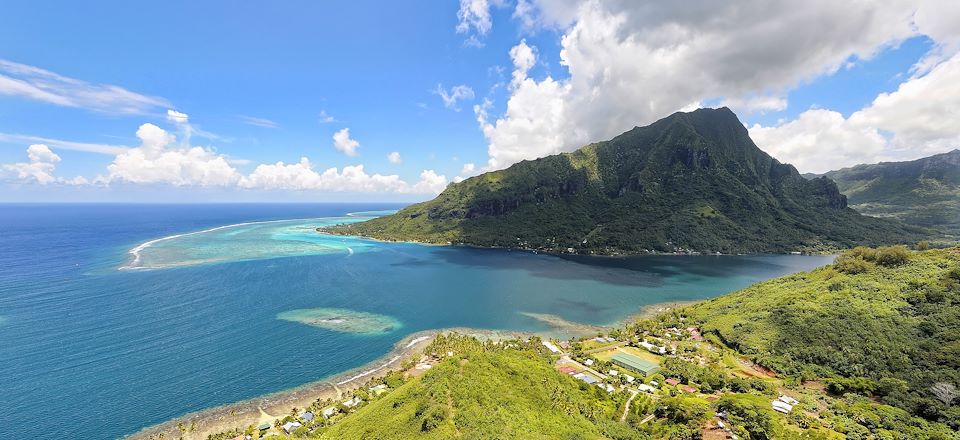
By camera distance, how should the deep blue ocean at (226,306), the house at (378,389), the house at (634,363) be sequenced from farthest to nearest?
the house at (634,363) → the house at (378,389) → the deep blue ocean at (226,306)

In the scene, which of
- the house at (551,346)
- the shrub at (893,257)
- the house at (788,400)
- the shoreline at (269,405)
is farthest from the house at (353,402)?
the shrub at (893,257)

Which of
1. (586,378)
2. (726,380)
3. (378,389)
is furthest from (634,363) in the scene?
(378,389)

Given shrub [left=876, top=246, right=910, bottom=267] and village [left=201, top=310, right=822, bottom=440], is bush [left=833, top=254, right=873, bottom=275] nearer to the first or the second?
shrub [left=876, top=246, right=910, bottom=267]

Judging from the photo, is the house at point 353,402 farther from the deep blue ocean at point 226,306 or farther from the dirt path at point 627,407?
the dirt path at point 627,407

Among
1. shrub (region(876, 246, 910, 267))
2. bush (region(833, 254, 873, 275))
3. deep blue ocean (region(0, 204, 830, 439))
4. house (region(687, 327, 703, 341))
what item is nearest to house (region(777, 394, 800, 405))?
house (region(687, 327, 703, 341))

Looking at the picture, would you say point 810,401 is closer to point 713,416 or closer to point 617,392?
point 713,416
